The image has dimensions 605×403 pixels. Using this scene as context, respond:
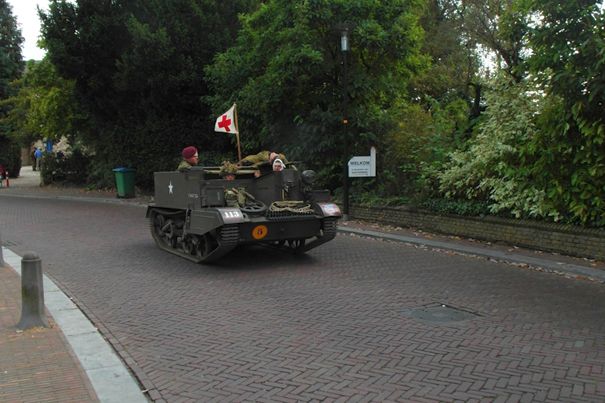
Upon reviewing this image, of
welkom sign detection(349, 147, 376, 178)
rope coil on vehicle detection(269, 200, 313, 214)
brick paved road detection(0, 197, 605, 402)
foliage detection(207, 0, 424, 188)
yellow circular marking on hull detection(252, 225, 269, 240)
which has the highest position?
foliage detection(207, 0, 424, 188)

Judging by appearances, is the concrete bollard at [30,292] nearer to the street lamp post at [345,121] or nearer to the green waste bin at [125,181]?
the street lamp post at [345,121]

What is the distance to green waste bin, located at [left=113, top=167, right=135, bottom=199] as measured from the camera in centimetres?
2202

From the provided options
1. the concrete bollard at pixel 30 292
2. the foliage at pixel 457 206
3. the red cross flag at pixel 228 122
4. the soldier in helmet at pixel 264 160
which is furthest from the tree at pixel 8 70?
the concrete bollard at pixel 30 292

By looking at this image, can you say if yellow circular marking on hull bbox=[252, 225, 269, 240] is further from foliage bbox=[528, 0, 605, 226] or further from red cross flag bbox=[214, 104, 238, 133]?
foliage bbox=[528, 0, 605, 226]

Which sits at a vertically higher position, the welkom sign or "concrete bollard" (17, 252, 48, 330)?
the welkom sign

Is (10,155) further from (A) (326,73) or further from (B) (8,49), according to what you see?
(A) (326,73)

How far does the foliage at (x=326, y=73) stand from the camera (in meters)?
14.3

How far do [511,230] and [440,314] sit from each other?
191 inches

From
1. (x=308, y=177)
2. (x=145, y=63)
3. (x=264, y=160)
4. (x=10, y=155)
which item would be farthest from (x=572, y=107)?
(x=10, y=155)

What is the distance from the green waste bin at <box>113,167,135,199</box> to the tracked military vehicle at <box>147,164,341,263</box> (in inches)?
493

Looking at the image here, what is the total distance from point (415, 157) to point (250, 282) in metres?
6.99

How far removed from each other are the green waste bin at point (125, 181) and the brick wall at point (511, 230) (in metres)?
12.3

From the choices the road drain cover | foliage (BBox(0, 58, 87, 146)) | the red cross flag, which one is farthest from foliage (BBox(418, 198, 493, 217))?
foliage (BBox(0, 58, 87, 146))

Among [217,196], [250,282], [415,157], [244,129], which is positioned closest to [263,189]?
[217,196]
